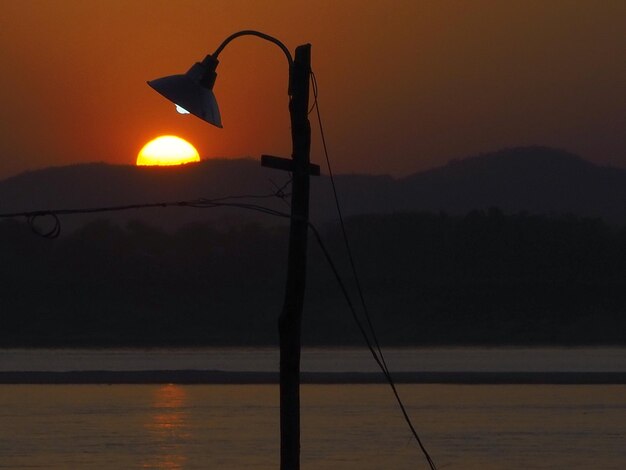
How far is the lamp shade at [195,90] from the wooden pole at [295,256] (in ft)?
4.65

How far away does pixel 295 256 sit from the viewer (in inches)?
870

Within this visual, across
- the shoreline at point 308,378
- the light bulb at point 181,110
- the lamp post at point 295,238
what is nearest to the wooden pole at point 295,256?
the lamp post at point 295,238
